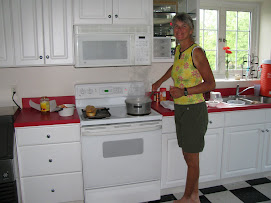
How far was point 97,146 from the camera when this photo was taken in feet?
A: 7.09

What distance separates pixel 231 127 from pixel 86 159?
1404 mm

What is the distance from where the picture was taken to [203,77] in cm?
192

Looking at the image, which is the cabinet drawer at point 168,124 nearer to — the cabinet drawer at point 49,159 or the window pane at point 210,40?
the cabinet drawer at point 49,159

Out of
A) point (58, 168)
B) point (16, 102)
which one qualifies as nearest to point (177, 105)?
point (58, 168)

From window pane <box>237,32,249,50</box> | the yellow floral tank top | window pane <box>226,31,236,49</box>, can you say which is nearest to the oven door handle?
the yellow floral tank top

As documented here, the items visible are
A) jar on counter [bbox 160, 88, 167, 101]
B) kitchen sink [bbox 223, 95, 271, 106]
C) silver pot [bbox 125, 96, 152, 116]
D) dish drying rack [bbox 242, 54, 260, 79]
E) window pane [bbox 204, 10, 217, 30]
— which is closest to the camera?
silver pot [bbox 125, 96, 152, 116]

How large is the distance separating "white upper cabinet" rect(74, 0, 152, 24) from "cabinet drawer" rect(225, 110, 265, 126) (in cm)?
119

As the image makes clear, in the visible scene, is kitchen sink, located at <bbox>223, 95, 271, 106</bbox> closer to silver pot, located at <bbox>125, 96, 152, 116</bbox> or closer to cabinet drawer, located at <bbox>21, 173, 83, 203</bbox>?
silver pot, located at <bbox>125, 96, 152, 116</bbox>

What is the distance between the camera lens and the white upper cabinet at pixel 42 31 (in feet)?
7.29

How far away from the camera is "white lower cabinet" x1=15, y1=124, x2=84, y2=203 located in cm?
209

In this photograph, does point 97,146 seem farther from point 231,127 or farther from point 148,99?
point 231,127

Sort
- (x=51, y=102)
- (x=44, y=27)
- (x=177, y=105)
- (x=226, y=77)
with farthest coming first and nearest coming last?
1. (x=226, y=77)
2. (x=51, y=102)
3. (x=44, y=27)
4. (x=177, y=105)

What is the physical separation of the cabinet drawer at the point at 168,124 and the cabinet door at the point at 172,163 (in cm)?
5

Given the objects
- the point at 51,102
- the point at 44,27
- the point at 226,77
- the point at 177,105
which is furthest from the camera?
the point at 226,77
